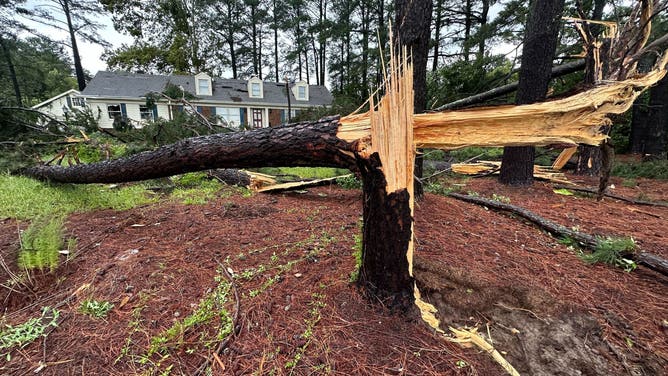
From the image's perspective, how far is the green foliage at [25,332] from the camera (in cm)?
142

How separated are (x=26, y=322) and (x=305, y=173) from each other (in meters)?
5.59

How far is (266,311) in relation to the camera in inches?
63.0

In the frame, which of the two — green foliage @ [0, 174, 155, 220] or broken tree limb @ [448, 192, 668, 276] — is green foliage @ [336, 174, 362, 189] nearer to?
broken tree limb @ [448, 192, 668, 276]

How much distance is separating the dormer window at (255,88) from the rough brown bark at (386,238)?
21205 mm

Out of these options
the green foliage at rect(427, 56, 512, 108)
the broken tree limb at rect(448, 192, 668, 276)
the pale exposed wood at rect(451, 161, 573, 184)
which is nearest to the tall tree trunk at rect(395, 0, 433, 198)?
the broken tree limb at rect(448, 192, 668, 276)

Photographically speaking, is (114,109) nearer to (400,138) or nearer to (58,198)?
(58,198)

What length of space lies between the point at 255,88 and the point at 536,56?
19.7 meters

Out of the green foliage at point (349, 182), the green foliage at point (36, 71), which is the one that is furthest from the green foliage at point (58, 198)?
the green foliage at point (36, 71)

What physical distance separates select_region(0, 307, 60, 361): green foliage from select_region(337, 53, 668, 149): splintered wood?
6.76ft

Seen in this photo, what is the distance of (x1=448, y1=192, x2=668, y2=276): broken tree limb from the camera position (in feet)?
6.33

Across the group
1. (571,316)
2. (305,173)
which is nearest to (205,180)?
(305,173)

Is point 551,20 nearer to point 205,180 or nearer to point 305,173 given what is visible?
point 305,173

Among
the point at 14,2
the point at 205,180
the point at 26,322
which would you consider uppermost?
the point at 14,2

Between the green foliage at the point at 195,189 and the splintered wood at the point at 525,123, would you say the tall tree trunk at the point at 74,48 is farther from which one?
the splintered wood at the point at 525,123
